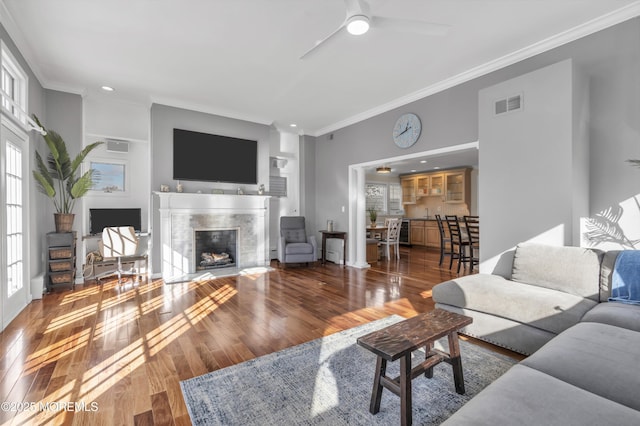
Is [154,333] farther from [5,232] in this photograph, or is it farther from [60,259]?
[60,259]

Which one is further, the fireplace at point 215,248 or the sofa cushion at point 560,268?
the fireplace at point 215,248

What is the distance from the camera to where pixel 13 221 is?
3.32 m

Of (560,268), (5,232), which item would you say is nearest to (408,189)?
(560,268)

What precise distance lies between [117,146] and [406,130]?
5477mm

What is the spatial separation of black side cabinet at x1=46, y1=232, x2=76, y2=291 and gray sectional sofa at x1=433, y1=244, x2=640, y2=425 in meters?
4.88

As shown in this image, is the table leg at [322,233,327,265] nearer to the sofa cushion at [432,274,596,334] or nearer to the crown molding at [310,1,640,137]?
the crown molding at [310,1,640,137]

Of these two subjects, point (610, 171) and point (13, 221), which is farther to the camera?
point (13, 221)

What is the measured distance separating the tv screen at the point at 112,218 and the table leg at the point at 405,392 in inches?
229

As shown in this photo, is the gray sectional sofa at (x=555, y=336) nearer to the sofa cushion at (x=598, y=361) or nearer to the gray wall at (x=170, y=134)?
the sofa cushion at (x=598, y=361)

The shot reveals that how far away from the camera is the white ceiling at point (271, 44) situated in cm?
274

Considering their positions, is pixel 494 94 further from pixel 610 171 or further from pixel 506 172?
pixel 610 171

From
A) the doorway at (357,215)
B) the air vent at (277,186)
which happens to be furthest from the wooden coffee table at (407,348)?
the air vent at (277,186)

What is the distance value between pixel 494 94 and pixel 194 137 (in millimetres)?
4757

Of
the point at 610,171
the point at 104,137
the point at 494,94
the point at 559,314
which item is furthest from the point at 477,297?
the point at 104,137
